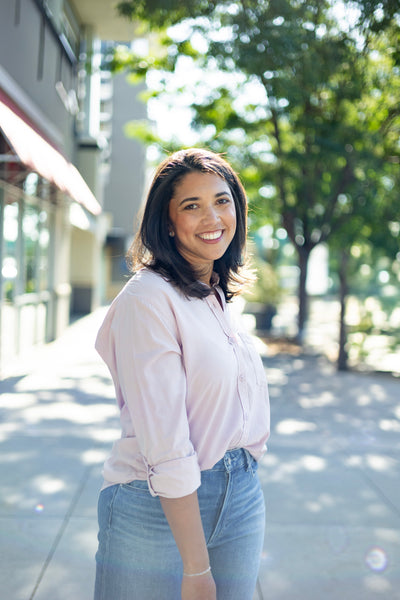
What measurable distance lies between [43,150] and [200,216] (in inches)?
275

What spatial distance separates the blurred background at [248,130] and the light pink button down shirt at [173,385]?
5242 mm

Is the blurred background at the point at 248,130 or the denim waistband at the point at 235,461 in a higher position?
the blurred background at the point at 248,130

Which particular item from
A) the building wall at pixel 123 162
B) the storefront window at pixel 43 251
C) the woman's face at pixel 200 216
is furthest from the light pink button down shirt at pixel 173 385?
the building wall at pixel 123 162

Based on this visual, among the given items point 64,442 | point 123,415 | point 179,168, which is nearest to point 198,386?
point 123,415

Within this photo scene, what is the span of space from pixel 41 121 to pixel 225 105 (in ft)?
11.8

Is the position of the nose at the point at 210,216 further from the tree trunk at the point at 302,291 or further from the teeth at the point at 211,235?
the tree trunk at the point at 302,291

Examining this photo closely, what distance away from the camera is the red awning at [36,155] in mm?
6206

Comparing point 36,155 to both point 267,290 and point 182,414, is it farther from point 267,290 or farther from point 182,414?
point 267,290

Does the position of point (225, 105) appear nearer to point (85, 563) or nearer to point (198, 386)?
point (85, 563)

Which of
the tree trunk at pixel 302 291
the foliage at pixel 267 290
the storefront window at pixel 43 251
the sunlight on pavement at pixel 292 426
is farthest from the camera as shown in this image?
the foliage at pixel 267 290

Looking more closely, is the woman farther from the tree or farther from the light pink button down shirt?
the tree

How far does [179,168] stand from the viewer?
1663 millimetres

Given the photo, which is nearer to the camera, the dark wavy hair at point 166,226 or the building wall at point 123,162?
the dark wavy hair at point 166,226

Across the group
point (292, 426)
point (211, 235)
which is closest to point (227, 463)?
point (211, 235)
